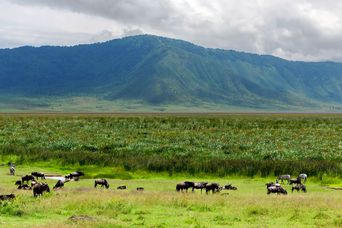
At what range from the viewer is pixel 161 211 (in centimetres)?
2636

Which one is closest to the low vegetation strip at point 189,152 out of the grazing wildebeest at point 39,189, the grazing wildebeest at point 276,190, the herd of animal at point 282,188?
the herd of animal at point 282,188

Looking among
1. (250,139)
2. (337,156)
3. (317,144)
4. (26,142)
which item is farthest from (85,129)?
(337,156)

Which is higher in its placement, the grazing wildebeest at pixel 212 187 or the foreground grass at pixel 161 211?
the foreground grass at pixel 161 211

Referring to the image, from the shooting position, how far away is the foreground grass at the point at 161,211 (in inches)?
886

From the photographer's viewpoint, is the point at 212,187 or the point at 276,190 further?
the point at 212,187

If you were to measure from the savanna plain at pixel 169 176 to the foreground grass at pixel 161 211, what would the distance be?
52 mm

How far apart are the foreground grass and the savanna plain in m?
0.05

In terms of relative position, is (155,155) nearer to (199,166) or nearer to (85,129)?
(199,166)

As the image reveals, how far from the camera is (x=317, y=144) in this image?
6794 centimetres

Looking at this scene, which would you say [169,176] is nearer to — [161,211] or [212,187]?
[212,187]

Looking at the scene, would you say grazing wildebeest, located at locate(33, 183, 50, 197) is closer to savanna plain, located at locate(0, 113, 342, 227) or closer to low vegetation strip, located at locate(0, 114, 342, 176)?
savanna plain, located at locate(0, 113, 342, 227)

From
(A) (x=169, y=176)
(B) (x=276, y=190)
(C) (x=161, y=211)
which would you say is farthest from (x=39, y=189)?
(A) (x=169, y=176)

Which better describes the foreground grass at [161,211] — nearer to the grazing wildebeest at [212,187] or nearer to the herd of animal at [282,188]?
the herd of animal at [282,188]

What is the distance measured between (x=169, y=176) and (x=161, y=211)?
2342cm
